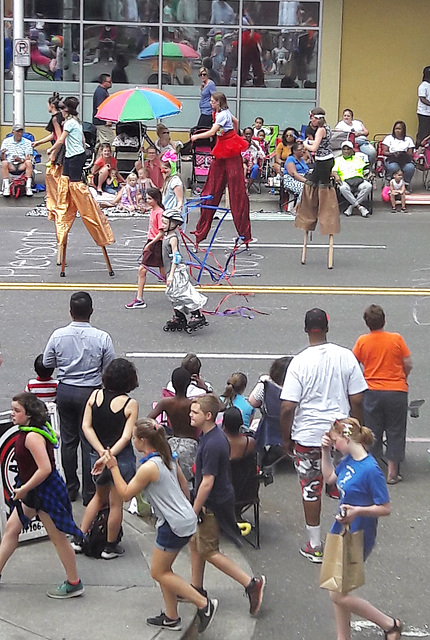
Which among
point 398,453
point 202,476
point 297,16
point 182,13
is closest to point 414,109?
point 297,16

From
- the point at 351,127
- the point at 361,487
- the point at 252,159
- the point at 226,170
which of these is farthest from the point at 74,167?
the point at 361,487

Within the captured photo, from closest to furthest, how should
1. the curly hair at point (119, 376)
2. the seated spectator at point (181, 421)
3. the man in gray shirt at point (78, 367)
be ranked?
the curly hair at point (119, 376) < the seated spectator at point (181, 421) < the man in gray shirt at point (78, 367)

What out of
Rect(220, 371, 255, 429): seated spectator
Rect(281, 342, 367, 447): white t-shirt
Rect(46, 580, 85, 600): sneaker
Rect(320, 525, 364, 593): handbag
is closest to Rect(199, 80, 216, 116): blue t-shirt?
Rect(220, 371, 255, 429): seated spectator

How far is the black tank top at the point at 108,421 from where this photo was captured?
22.4 feet

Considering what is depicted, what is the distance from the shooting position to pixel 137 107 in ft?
61.8

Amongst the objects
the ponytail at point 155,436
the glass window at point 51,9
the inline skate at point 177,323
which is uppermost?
the glass window at point 51,9

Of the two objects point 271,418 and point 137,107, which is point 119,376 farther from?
point 137,107

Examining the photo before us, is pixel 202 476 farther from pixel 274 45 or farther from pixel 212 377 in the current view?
pixel 274 45

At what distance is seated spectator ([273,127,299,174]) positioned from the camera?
20.6 meters

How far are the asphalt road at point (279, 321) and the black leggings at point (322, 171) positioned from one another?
1287 millimetres

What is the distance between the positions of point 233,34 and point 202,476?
19350 mm

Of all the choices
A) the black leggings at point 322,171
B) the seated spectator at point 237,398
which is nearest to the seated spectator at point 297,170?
the black leggings at point 322,171

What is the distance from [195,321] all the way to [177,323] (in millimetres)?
209

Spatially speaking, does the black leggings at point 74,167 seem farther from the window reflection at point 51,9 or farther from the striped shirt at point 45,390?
the window reflection at point 51,9
